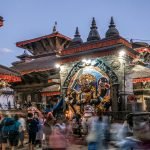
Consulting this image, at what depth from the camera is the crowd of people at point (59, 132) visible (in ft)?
33.2

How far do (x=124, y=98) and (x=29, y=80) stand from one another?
15094 mm

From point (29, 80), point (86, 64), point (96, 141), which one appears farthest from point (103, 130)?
point (29, 80)

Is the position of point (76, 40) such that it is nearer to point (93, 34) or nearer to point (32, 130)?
point (93, 34)

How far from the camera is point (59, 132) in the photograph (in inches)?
404

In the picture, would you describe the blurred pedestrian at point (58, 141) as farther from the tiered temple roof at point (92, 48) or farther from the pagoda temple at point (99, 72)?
the tiered temple roof at point (92, 48)

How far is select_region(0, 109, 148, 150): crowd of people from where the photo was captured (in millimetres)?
10106

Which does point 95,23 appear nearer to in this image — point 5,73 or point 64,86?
point 64,86

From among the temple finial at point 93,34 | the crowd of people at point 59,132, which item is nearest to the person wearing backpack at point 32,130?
the crowd of people at point 59,132

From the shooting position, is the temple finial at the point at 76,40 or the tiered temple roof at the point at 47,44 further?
the tiered temple roof at the point at 47,44

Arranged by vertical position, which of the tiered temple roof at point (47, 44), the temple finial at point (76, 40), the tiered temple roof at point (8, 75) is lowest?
the tiered temple roof at point (8, 75)

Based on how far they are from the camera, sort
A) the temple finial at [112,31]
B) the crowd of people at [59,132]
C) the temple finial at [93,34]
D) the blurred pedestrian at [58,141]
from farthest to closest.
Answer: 1. the temple finial at [93,34]
2. the temple finial at [112,31]
3. the crowd of people at [59,132]
4. the blurred pedestrian at [58,141]

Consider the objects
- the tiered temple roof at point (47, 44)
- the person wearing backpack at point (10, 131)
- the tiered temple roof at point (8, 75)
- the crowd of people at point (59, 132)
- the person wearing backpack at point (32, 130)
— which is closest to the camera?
the crowd of people at point (59, 132)

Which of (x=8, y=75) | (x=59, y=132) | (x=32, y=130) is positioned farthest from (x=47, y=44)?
(x=59, y=132)

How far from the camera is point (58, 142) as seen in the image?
995cm
